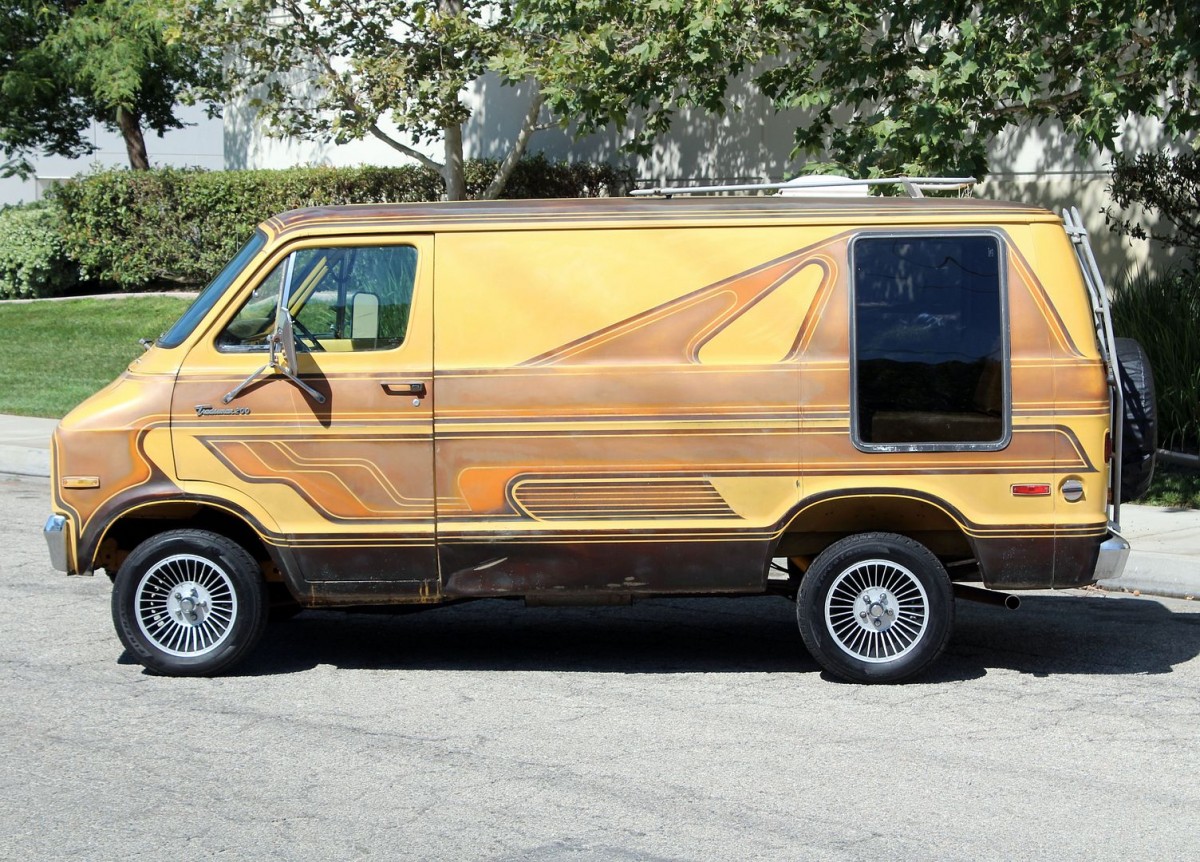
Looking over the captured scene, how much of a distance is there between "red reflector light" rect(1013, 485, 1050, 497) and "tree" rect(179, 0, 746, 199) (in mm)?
6659

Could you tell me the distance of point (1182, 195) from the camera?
13.9 metres

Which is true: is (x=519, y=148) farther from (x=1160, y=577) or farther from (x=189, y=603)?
(x=189, y=603)

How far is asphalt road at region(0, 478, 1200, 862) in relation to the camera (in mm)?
5191

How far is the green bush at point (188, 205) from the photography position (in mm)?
23000

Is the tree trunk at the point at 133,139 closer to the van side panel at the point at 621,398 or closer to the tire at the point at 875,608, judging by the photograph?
the van side panel at the point at 621,398

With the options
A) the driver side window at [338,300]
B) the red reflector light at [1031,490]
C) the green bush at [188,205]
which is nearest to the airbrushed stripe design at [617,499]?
the driver side window at [338,300]

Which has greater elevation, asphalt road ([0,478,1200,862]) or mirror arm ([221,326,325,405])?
mirror arm ([221,326,325,405])

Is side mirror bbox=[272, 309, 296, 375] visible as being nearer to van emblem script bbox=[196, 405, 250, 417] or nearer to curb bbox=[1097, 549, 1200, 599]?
van emblem script bbox=[196, 405, 250, 417]

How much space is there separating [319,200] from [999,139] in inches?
445

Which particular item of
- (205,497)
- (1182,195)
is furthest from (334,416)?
(1182,195)

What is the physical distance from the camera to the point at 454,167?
19688mm

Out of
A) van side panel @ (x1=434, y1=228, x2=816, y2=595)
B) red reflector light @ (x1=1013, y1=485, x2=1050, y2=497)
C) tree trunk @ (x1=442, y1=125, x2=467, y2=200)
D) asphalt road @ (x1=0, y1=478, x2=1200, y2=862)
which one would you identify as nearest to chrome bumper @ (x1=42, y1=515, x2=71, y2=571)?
asphalt road @ (x1=0, y1=478, x2=1200, y2=862)

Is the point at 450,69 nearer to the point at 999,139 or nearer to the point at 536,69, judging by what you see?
the point at 536,69

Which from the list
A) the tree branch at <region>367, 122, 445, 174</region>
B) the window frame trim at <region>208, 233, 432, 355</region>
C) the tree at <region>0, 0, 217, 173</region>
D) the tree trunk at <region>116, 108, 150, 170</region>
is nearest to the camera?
the window frame trim at <region>208, 233, 432, 355</region>
